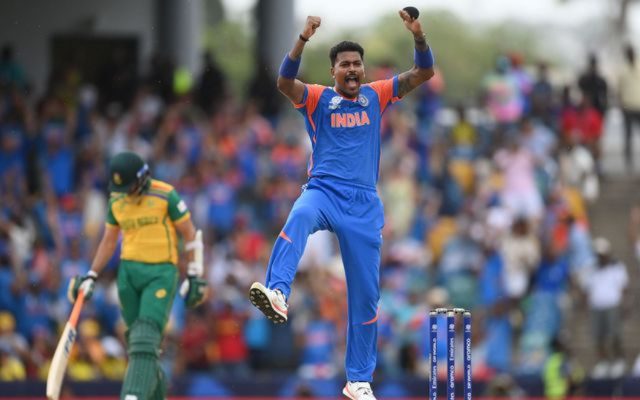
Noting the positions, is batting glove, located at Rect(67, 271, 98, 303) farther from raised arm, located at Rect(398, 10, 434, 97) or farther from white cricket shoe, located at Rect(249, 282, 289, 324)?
raised arm, located at Rect(398, 10, 434, 97)

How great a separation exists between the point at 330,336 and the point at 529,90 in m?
6.55

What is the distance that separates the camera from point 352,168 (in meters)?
11.9

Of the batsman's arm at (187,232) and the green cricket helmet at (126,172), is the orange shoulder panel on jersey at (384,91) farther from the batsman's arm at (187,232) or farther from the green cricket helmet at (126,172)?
the batsman's arm at (187,232)

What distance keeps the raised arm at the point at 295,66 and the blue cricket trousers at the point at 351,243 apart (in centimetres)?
70

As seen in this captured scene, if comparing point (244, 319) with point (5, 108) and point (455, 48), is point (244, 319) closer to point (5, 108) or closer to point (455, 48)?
point (5, 108)

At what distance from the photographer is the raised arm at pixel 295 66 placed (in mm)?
11617

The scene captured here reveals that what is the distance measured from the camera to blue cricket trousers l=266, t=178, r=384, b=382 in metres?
11.6

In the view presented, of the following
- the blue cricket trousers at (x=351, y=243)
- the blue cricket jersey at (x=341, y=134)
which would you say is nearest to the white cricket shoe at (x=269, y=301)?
the blue cricket trousers at (x=351, y=243)

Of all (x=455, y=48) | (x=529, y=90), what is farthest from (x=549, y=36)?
(x=529, y=90)

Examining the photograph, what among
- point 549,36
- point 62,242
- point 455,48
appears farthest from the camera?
point 455,48

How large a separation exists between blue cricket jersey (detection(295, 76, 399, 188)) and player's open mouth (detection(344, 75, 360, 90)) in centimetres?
12

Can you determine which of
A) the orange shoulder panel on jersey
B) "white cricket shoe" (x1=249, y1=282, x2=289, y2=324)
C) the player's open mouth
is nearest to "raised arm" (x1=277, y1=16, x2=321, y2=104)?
the player's open mouth

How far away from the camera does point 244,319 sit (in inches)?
789

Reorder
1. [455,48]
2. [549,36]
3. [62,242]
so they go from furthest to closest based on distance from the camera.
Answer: [455,48], [549,36], [62,242]
